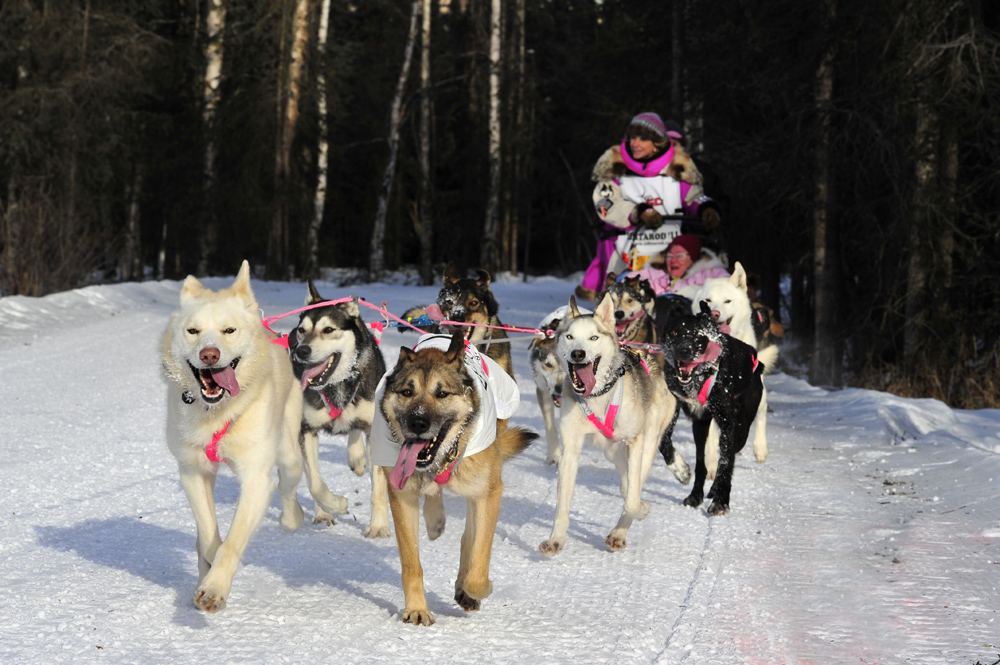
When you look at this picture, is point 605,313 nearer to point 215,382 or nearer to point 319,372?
point 319,372

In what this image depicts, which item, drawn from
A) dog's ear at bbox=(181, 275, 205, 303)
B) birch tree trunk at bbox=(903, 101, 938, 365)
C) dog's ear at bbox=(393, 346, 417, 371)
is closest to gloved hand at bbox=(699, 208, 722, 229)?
birch tree trunk at bbox=(903, 101, 938, 365)

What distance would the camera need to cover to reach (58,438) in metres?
7.09

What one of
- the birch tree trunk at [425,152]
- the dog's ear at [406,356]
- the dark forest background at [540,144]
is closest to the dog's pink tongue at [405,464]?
the dog's ear at [406,356]

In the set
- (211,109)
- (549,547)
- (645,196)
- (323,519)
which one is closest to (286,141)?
(211,109)

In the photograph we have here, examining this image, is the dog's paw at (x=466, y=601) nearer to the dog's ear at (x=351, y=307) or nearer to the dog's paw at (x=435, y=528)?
the dog's paw at (x=435, y=528)

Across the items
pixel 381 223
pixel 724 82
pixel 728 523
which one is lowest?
pixel 728 523

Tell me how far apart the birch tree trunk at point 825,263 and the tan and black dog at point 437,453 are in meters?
10.3

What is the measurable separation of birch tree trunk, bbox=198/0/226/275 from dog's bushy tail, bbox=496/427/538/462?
2209 cm

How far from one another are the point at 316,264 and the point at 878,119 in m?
18.2

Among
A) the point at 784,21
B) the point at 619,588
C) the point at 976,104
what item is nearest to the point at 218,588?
the point at 619,588

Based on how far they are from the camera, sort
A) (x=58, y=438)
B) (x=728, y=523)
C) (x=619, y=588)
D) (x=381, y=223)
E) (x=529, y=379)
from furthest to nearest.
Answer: (x=381, y=223), (x=529, y=379), (x=58, y=438), (x=728, y=523), (x=619, y=588)

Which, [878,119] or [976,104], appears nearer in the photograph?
[976,104]

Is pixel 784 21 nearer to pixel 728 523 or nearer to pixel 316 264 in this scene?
pixel 728 523

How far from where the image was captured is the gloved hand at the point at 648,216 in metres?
8.90
